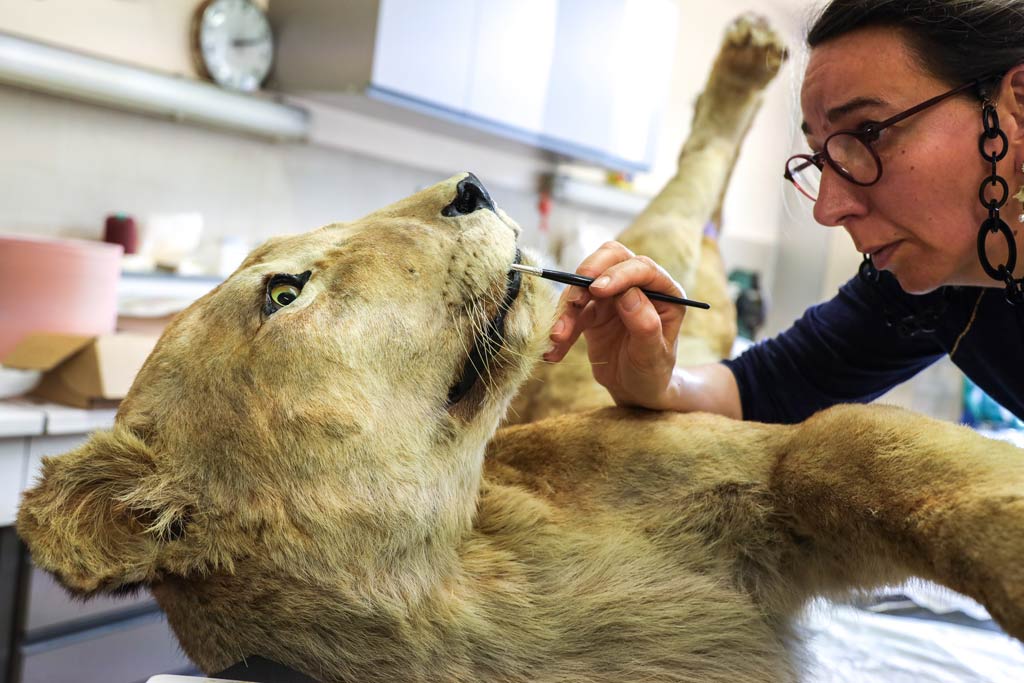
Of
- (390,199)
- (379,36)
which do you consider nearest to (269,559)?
(379,36)

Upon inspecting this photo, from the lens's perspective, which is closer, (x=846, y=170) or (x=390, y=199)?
(x=846, y=170)

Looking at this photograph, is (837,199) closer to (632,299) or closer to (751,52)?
(632,299)

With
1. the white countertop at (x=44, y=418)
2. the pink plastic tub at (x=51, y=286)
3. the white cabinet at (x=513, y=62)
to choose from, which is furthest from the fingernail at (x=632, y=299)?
the white cabinet at (x=513, y=62)

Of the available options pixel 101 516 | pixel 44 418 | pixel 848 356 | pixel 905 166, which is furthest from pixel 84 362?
pixel 905 166

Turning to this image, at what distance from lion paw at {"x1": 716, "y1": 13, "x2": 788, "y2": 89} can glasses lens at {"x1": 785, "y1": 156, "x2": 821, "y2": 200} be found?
0.67 meters

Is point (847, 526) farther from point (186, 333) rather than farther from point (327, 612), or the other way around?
point (186, 333)

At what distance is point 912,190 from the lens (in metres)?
0.97

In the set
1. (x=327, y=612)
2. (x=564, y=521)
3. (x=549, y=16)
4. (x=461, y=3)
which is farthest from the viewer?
(x=549, y=16)

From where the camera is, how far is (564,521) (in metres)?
0.94

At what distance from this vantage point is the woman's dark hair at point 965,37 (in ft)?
3.02

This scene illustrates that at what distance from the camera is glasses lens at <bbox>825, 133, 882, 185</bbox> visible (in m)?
0.99

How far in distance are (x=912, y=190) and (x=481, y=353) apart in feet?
1.72

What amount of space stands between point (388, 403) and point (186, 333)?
0.24m

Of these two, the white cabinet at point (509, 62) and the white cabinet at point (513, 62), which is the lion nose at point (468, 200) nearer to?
the white cabinet at point (509, 62)
